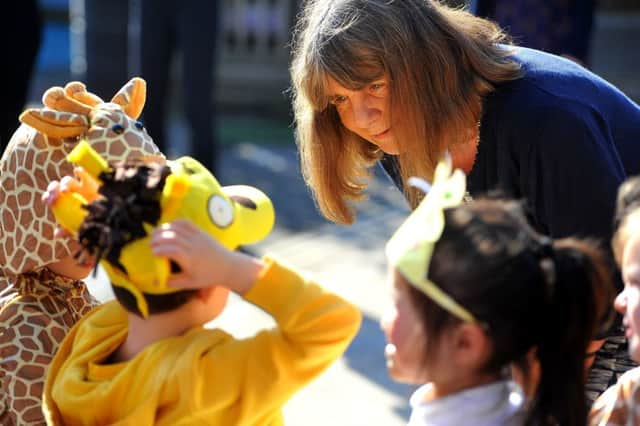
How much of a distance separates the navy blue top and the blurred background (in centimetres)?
51

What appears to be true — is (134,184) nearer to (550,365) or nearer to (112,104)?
(112,104)

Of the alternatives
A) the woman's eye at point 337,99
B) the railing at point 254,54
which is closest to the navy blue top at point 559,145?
the woman's eye at point 337,99

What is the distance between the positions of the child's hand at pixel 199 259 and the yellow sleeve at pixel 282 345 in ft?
0.08

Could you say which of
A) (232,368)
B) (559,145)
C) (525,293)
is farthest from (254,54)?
(525,293)

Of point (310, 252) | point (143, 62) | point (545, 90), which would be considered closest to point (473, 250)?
point (545, 90)

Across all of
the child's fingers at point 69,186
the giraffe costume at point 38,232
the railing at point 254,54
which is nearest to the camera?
the child's fingers at point 69,186

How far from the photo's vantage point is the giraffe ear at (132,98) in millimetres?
2088

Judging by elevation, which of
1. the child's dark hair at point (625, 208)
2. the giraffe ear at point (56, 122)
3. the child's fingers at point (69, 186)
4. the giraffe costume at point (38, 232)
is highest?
the child's dark hair at point (625, 208)

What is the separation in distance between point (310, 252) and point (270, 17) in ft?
13.9

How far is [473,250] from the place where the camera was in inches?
57.6

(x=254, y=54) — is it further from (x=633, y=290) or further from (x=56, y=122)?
(x=633, y=290)

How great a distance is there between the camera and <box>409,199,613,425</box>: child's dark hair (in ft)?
4.79

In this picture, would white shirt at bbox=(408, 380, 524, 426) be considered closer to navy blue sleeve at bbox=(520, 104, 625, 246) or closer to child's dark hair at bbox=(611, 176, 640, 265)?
child's dark hair at bbox=(611, 176, 640, 265)

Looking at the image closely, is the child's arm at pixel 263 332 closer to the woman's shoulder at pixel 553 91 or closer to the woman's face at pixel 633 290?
the woman's face at pixel 633 290
